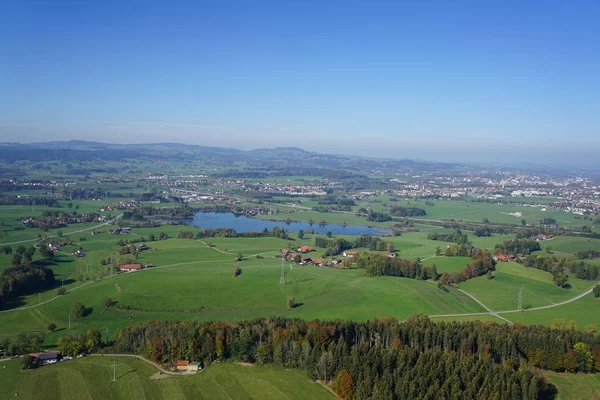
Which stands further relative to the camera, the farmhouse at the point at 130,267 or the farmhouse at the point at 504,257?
the farmhouse at the point at 504,257

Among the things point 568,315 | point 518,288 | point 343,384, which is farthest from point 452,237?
point 343,384

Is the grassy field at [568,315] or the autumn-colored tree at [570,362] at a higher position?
the autumn-colored tree at [570,362]

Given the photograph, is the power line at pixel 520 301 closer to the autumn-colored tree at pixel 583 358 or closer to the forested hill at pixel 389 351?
the forested hill at pixel 389 351

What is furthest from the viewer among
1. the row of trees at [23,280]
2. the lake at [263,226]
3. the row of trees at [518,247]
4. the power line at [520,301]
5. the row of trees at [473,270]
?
the lake at [263,226]

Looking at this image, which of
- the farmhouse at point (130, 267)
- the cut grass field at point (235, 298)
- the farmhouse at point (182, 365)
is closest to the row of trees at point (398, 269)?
the cut grass field at point (235, 298)

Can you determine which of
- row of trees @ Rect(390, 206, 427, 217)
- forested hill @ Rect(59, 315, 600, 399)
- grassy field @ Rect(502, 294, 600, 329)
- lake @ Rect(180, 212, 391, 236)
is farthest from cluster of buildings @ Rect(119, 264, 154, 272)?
row of trees @ Rect(390, 206, 427, 217)

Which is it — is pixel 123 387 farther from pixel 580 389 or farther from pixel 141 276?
pixel 580 389
